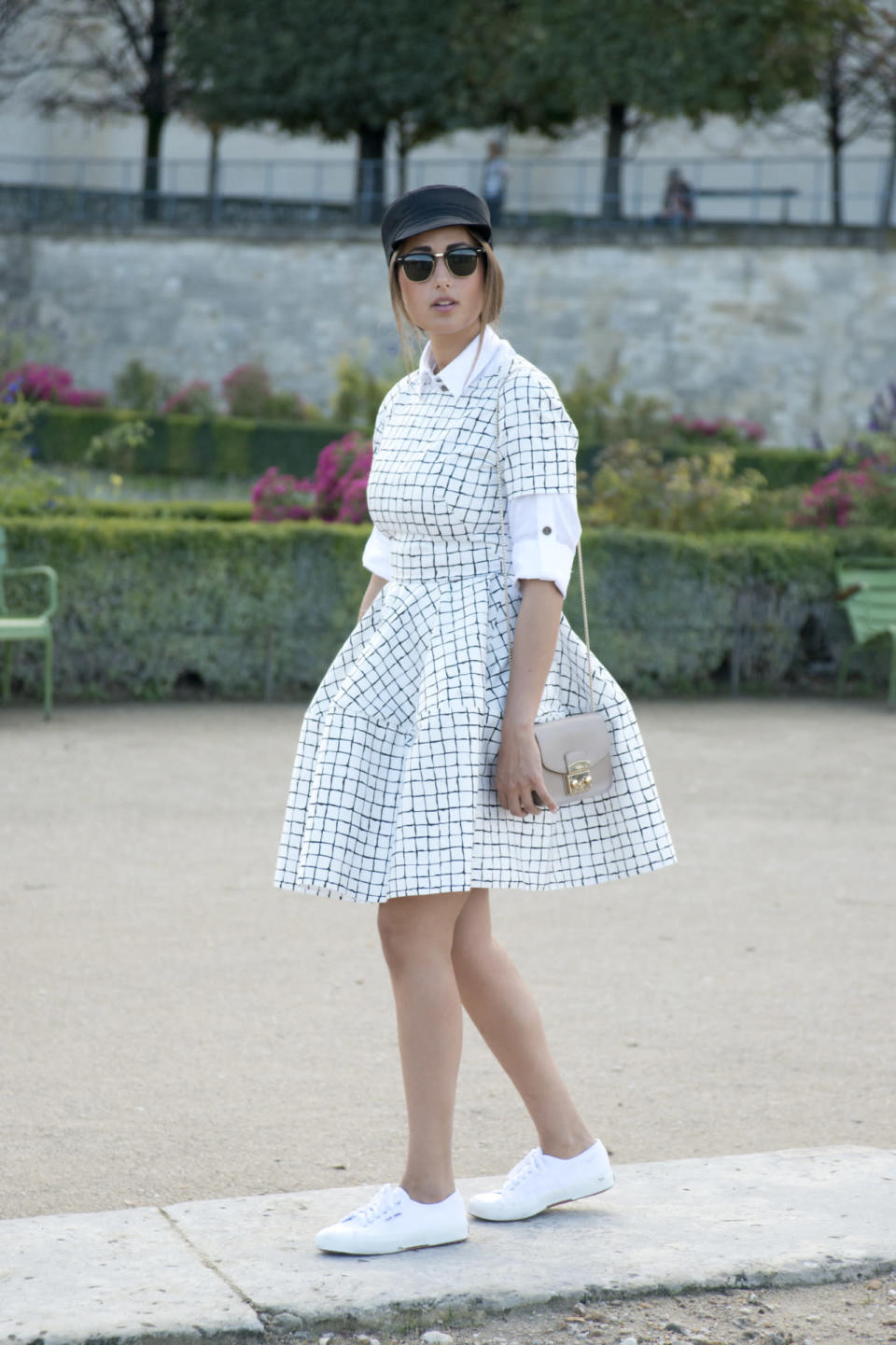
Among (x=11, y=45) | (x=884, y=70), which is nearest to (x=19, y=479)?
(x=884, y=70)

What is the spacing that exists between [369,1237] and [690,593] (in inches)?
326

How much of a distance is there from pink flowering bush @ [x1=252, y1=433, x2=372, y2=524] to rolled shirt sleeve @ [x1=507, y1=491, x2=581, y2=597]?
8.91m

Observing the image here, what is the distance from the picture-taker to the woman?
9.78 feet

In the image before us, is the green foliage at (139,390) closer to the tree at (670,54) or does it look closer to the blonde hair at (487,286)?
the tree at (670,54)

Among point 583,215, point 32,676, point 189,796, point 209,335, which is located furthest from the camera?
point 209,335

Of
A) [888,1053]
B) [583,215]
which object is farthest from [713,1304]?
[583,215]

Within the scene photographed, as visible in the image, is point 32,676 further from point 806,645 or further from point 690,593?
point 806,645

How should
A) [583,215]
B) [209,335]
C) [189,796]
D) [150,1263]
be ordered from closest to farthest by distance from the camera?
1. [150,1263]
2. [189,796]
3. [583,215]
4. [209,335]

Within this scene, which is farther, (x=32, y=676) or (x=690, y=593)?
(x=690, y=593)

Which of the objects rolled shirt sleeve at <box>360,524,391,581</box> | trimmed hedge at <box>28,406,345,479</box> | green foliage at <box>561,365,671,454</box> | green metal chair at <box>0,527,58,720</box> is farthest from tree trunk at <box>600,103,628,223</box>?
rolled shirt sleeve at <box>360,524,391,581</box>

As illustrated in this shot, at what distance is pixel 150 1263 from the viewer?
2.94 m

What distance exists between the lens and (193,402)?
3111cm

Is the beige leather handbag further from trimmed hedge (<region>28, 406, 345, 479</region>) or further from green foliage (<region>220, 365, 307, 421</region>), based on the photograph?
green foliage (<region>220, 365, 307, 421</region>)

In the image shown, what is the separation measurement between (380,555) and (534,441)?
0.44 meters
